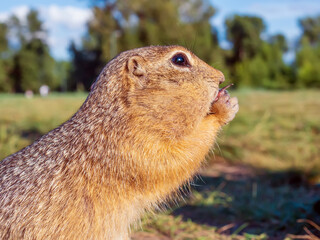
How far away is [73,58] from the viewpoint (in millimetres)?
36469

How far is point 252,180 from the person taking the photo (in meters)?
6.51

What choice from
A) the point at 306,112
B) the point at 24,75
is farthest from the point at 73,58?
the point at 306,112

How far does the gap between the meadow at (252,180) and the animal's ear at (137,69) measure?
827mm

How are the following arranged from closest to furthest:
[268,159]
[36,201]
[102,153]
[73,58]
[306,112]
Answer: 1. [36,201]
2. [102,153]
3. [268,159]
4. [306,112]
5. [73,58]

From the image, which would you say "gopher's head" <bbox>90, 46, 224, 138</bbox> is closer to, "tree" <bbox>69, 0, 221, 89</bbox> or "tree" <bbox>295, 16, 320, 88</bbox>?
"tree" <bbox>69, 0, 221, 89</bbox>

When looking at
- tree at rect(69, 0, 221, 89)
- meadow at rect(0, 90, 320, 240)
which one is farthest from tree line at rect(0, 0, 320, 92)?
meadow at rect(0, 90, 320, 240)

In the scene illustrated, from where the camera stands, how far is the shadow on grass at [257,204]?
13.5 feet

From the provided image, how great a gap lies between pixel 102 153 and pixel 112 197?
0.32 m

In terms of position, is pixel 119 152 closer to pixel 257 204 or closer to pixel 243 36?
pixel 257 204

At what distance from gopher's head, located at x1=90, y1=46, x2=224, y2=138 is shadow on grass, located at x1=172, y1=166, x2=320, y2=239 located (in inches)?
41.7

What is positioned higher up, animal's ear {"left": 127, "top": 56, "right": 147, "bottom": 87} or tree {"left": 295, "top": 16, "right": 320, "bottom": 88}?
animal's ear {"left": 127, "top": 56, "right": 147, "bottom": 87}

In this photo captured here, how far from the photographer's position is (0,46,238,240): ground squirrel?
263 centimetres

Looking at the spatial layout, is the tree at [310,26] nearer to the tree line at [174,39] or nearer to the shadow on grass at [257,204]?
the tree line at [174,39]

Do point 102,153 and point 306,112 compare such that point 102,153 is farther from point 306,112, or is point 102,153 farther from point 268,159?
point 306,112
